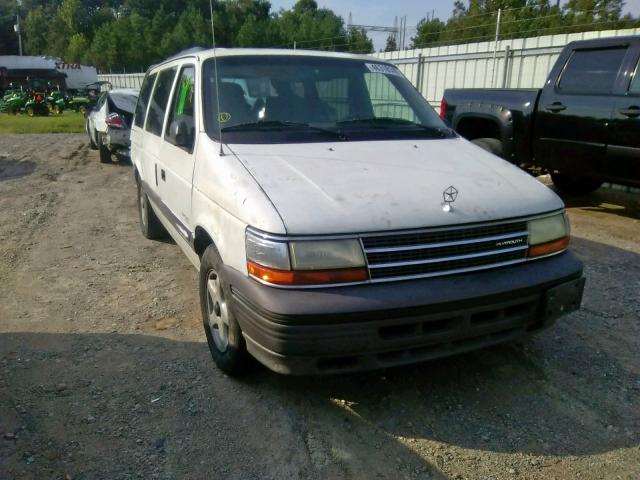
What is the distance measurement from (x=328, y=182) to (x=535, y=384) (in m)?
1.68

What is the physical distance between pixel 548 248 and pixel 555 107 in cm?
445

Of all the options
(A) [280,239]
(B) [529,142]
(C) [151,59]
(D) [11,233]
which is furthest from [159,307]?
(C) [151,59]

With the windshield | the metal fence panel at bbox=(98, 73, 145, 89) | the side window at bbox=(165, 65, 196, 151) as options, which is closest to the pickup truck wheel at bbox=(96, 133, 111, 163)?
the side window at bbox=(165, 65, 196, 151)

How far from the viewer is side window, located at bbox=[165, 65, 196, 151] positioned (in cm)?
381

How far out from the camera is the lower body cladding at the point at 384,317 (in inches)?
103

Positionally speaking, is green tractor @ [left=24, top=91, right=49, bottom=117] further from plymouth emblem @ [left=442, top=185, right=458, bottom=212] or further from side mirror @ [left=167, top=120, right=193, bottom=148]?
plymouth emblem @ [left=442, top=185, right=458, bottom=212]

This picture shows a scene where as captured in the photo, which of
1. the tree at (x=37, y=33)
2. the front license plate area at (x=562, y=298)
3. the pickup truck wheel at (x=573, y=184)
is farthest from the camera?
the tree at (x=37, y=33)

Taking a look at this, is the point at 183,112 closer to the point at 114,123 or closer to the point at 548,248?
the point at 548,248

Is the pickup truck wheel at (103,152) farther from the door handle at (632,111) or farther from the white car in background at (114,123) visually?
the door handle at (632,111)

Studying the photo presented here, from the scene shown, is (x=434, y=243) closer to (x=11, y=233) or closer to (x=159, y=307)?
(x=159, y=307)

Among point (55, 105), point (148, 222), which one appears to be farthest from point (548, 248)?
point (55, 105)

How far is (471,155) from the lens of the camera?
3.65 meters

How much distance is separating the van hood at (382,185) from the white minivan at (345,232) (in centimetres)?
1

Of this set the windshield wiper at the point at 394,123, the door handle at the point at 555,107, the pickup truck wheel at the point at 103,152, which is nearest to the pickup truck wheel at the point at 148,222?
the windshield wiper at the point at 394,123
